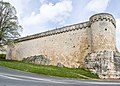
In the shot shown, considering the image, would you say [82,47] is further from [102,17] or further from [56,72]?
[56,72]

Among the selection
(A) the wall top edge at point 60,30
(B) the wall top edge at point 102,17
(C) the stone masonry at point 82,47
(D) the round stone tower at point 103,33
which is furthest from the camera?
(A) the wall top edge at point 60,30

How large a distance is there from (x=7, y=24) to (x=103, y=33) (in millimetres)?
19153

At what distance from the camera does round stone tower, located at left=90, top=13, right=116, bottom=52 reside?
112ft

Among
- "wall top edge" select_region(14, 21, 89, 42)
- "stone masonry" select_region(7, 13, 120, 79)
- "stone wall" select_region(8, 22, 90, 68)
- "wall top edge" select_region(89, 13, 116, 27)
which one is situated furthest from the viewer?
"wall top edge" select_region(14, 21, 89, 42)

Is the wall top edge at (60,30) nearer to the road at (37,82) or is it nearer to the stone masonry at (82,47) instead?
the stone masonry at (82,47)

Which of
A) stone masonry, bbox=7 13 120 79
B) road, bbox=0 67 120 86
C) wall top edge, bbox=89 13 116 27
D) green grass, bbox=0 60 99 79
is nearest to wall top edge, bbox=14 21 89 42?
stone masonry, bbox=7 13 120 79

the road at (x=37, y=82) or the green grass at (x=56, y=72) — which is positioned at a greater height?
the green grass at (x=56, y=72)

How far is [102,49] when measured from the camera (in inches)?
1335

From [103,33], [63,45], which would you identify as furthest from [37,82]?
[63,45]

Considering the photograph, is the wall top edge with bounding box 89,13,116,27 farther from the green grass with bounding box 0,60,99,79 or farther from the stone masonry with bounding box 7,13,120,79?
the green grass with bounding box 0,60,99,79

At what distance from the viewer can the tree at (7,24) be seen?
4369 centimetres

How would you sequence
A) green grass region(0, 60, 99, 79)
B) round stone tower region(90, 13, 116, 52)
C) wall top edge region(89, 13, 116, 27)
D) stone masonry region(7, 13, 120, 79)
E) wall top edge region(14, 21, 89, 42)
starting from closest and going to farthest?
green grass region(0, 60, 99, 79), stone masonry region(7, 13, 120, 79), round stone tower region(90, 13, 116, 52), wall top edge region(89, 13, 116, 27), wall top edge region(14, 21, 89, 42)

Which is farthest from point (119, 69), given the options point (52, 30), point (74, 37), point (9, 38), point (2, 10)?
point (2, 10)

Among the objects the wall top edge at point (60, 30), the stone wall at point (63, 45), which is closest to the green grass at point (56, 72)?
the stone wall at point (63, 45)
